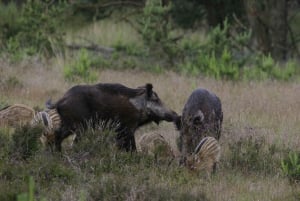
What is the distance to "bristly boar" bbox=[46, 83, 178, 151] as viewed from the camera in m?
8.91

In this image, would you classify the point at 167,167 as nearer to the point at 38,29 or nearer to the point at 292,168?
the point at 292,168

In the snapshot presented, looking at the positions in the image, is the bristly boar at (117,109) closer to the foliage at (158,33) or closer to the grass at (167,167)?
the grass at (167,167)

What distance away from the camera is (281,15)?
65.6 ft

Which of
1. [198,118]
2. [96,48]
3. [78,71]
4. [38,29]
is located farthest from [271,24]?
[198,118]

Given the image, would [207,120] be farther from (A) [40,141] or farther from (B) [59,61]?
(B) [59,61]

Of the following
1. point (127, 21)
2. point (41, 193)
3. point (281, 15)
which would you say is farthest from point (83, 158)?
point (127, 21)

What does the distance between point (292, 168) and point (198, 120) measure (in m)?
1.17

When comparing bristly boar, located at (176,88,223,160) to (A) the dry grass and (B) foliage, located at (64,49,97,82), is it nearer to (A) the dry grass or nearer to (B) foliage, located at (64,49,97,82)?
(A) the dry grass

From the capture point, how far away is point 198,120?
9125mm

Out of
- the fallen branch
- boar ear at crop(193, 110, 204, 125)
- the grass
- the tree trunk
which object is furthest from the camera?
the fallen branch

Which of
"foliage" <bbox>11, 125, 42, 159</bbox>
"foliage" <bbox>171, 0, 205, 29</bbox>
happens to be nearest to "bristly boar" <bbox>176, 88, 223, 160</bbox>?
"foliage" <bbox>11, 125, 42, 159</bbox>

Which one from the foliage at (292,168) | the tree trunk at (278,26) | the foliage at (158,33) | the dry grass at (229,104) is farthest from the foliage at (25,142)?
the tree trunk at (278,26)

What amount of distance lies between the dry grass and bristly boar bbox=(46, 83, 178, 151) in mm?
1013

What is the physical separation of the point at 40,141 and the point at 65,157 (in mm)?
529
